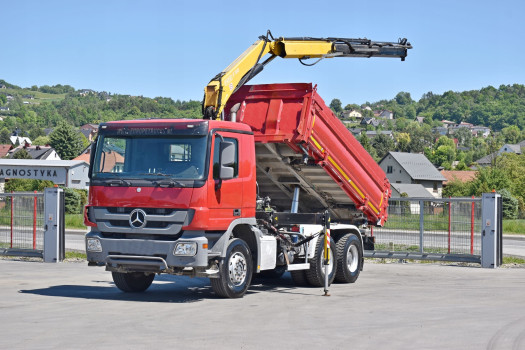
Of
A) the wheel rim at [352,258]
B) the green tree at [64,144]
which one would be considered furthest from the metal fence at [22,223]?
the green tree at [64,144]

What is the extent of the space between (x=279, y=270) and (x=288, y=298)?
4.20 ft

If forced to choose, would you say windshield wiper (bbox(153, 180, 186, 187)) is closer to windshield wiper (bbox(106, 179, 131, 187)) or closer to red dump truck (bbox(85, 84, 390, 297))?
red dump truck (bbox(85, 84, 390, 297))

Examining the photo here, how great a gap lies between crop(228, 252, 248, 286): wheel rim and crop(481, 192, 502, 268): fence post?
898cm

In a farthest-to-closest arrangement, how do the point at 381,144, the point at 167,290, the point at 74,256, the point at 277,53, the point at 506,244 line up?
1. the point at 381,144
2. the point at 506,244
3. the point at 74,256
4. the point at 277,53
5. the point at 167,290

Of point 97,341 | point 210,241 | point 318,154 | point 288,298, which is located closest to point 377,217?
point 318,154

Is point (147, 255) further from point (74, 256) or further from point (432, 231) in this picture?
point (432, 231)

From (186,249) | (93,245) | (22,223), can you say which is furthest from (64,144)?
(186,249)

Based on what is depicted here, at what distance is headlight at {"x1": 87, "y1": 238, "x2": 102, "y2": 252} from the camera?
43.9 feet

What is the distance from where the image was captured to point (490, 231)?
20.6m

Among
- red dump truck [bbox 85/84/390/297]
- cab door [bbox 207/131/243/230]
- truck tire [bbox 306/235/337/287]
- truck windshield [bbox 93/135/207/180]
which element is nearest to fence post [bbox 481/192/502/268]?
red dump truck [bbox 85/84/390/297]

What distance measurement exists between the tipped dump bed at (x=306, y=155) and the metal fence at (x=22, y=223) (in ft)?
26.3

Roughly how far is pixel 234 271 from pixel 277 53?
17.0 ft

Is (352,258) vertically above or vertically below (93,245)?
below

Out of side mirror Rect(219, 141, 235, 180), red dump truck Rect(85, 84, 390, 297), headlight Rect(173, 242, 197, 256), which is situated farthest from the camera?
side mirror Rect(219, 141, 235, 180)
